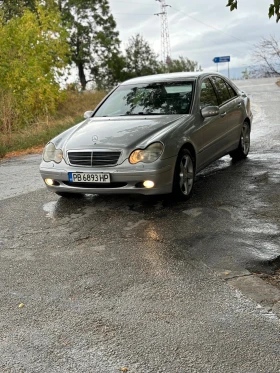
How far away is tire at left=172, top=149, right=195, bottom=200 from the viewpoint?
6.51 m

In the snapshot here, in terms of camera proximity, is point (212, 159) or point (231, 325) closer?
point (231, 325)

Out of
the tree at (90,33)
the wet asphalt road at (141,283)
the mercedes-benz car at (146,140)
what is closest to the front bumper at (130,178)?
the mercedes-benz car at (146,140)

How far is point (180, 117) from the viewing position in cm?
700

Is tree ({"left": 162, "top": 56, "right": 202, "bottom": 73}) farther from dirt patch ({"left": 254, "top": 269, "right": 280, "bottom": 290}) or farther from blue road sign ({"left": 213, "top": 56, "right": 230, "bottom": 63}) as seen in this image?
dirt patch ({"left": 254, "top": 269, "right": 280, "bottom": 290})

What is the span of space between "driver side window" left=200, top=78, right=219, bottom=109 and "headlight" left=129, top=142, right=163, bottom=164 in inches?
59.3

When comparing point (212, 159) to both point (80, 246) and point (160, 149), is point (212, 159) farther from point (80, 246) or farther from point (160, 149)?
point (80, 246)

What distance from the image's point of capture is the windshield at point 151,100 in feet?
24.1

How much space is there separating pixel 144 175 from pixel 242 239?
4.84ft

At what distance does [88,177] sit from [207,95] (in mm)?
2570

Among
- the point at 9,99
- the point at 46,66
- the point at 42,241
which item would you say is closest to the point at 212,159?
the point at 42,241

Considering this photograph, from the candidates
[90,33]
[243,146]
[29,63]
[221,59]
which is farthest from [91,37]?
[243,146]

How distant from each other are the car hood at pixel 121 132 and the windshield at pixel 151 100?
0.27 metres

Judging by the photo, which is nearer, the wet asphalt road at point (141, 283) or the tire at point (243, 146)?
the wet asphalt road at point (141, 283)

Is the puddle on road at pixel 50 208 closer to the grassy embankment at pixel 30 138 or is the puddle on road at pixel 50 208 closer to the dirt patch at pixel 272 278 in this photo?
the dirt patch at pixel 272 278
